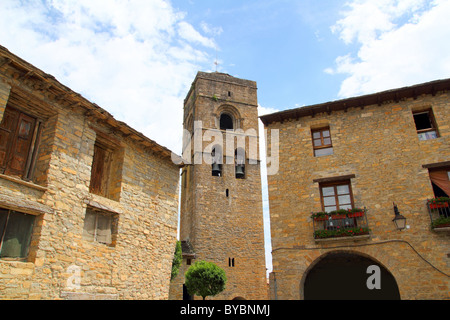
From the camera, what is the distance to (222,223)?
20156mm

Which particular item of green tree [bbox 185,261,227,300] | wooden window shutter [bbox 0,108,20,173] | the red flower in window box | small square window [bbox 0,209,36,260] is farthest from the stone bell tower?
wooden window shutter [bbox 0,108,20,173]

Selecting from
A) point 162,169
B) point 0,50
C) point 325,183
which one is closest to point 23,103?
point 0,50

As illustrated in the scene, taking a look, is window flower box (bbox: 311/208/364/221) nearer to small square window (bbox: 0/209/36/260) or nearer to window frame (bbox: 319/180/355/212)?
window frame (bbox: 319/180/355/212)

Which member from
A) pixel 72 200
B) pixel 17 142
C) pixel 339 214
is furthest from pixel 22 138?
pixel 339 214

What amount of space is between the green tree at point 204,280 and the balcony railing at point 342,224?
5784 mm

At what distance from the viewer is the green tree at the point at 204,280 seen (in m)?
14.2

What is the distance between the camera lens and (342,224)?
1007cm

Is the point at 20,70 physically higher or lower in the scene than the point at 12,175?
higher

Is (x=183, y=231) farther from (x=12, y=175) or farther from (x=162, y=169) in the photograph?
(x=12, y=175)

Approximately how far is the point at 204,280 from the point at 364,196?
7.29m

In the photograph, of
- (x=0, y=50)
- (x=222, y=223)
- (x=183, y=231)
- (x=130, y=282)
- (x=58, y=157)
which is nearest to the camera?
(x=0, y=50)

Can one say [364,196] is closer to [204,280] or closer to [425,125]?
[425,125]
